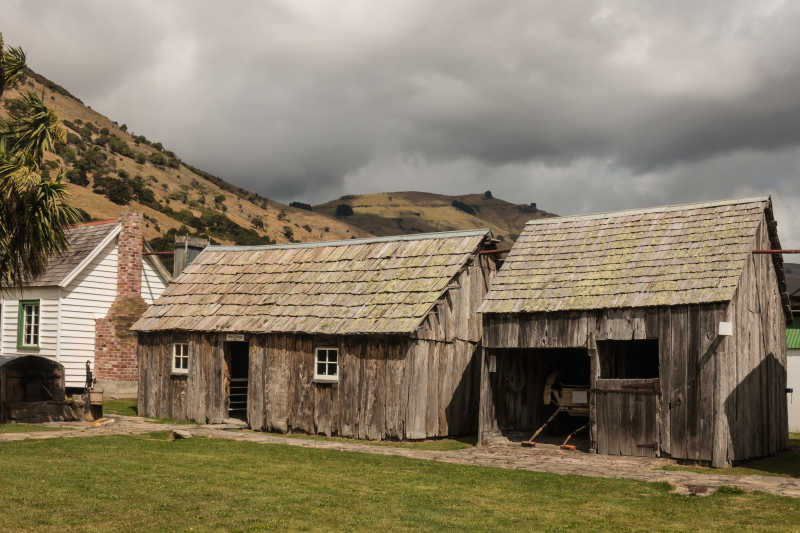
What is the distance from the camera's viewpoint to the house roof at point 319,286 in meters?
22.6

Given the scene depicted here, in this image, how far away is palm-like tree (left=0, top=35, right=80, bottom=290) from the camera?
1950 centimetres

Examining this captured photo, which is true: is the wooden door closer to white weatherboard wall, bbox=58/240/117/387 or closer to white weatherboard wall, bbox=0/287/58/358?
white weatherboard wall, bbox=58/240/117/387

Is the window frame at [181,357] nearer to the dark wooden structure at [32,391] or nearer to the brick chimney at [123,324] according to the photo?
the dark wooden structure at [32,391]

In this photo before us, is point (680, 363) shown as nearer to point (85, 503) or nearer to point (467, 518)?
point (467, 518)

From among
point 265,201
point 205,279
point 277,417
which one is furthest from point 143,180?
point 277,417

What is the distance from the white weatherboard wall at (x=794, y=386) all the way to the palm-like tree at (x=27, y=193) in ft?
73.5

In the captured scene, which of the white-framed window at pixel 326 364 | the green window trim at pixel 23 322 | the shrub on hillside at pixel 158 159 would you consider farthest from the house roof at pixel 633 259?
the shrub on hillside at pixel 158 159

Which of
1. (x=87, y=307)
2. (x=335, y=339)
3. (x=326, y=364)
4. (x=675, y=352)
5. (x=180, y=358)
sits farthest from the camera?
(x=87, y=307)

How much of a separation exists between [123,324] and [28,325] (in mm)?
3556

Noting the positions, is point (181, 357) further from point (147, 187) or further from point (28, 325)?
point (147, 187)

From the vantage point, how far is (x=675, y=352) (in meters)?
18.4

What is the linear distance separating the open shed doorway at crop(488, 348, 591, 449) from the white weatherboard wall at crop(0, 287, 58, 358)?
1742cm

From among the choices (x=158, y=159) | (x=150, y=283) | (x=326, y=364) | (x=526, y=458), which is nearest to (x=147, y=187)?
(x=158, y=159)

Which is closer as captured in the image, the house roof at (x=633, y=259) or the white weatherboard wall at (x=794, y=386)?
the house roof at (x=633, y=259)
